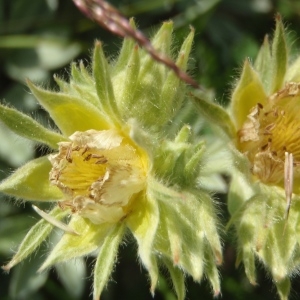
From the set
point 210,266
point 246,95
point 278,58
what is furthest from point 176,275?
point 278,58

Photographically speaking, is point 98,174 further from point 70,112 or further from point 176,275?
point 176,275

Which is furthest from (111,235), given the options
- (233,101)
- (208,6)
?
(208,6)

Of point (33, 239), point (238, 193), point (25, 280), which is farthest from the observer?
point (25, 280)

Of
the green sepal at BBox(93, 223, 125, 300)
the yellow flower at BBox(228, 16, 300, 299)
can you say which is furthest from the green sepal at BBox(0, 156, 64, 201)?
the yellow flower at BBox(228, 16, 300, 299)

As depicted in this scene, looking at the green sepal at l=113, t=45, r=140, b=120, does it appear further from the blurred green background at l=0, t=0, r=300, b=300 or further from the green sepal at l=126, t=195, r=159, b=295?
the blurred green background at l=0, t=0, r=300, b=300

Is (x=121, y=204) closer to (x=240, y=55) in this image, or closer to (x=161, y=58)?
(x=161, y=58)

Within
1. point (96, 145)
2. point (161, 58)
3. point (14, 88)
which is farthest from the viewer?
point (14, 88)
